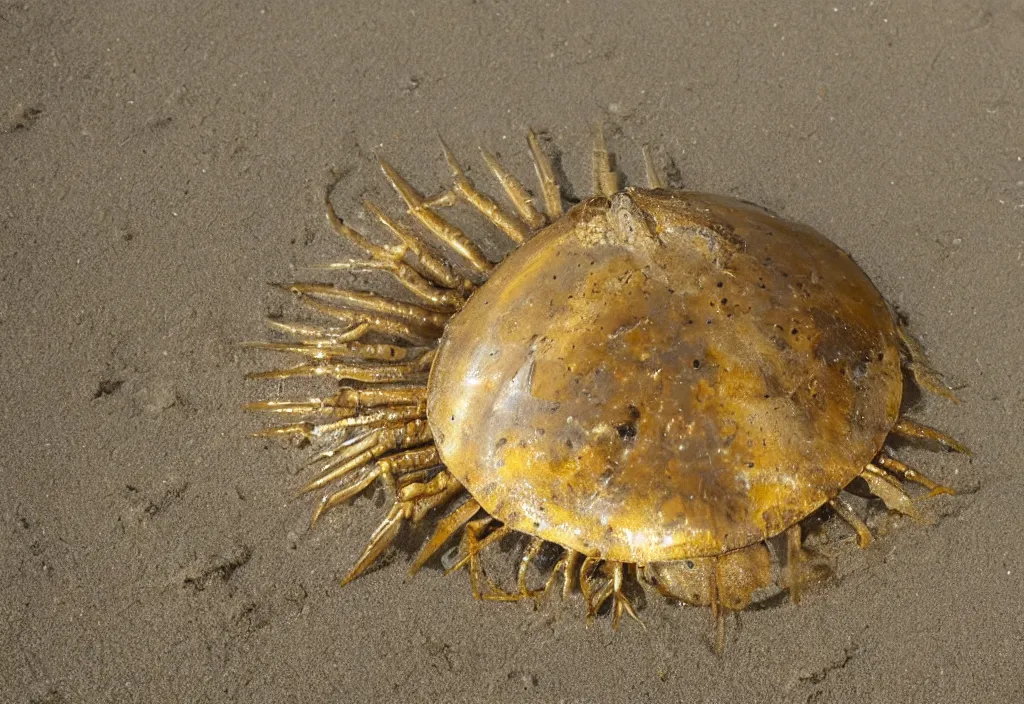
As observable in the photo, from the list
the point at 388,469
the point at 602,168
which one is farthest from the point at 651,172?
the point at 388,469

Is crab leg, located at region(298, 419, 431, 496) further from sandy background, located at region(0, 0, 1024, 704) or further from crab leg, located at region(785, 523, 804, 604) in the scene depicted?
crab leg, located at region(785, 523, 804, 604)

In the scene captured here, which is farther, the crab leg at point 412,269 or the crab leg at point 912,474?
the crab leg at point 412,269

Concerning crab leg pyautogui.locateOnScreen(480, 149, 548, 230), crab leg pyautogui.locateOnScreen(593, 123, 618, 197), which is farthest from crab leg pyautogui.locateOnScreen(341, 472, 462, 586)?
crab leg pyautogui.locateOnScreen(593, 123, 618, 197)

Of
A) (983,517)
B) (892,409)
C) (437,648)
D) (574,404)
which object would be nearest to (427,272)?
(574,404)

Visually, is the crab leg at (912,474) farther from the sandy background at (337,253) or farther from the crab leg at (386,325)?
the crab leg at (386,325)

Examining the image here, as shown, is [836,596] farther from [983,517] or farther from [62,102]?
[62,102]

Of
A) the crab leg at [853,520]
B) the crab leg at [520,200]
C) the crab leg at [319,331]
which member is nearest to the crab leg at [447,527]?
the crab leg at [319,331]
